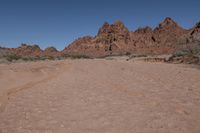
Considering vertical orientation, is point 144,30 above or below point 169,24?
below

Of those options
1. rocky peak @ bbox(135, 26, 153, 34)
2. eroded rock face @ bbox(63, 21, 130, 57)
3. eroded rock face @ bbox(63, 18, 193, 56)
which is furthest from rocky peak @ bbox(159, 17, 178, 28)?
eroded rock face @ bbox(63, 21, 130, 57)

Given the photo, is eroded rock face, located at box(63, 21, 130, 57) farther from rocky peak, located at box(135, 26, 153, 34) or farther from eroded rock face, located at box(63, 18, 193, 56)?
rocky peak, located at box(135, 26, 153, 34)

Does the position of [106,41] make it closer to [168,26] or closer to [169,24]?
[168,26]

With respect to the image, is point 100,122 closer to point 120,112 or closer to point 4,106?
point 120,112

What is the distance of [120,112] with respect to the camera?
6379 millimetres

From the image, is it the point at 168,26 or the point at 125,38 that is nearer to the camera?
the point at 125,38

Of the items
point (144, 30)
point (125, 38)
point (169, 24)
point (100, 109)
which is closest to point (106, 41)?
point (125, 38)

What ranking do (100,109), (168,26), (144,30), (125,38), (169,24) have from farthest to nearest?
(144,30) → (169,24) → (168,26) → (125,38) → (100,109)

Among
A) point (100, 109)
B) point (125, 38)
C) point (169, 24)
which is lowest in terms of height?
point (100, 109)

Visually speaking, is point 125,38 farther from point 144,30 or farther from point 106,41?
point 144,30

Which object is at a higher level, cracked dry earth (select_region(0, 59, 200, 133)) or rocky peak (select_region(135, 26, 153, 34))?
rocky peak (select_region(135, 26, 153, 34))

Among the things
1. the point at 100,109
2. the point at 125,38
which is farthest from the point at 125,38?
the point at 100,109

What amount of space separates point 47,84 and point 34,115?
471 cm

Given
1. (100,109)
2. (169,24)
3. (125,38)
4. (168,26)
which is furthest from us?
(169,24)
